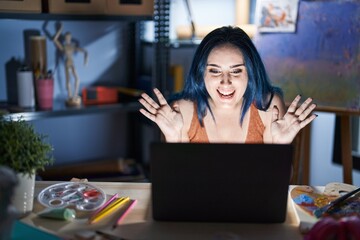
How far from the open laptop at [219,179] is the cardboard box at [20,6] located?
4.32ft

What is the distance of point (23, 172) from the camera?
114 centimetres

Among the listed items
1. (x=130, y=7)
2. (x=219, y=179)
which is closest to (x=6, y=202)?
(x=219, y=179)

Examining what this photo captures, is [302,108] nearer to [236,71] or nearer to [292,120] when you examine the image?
[292,120]

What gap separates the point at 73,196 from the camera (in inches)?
51.0

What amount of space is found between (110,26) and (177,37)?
396 millimetres

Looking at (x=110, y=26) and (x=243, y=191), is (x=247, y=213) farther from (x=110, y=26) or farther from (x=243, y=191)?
(x=110, y=26)

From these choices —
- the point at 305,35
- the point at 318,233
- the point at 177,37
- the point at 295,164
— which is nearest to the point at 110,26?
the point at 177,37

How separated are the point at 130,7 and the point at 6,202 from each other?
62.1 inches

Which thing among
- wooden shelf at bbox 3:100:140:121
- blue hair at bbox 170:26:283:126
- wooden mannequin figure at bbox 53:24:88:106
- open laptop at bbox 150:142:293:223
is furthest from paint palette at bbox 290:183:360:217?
wooden mannequin figure at bbox 53:24:88:106

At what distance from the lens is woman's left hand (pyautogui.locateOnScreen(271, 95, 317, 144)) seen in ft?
4.66

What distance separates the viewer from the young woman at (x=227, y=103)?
4.83ft

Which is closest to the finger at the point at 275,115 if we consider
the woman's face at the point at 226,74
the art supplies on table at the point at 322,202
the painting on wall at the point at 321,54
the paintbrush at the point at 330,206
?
the woman's face at the point at 226,74

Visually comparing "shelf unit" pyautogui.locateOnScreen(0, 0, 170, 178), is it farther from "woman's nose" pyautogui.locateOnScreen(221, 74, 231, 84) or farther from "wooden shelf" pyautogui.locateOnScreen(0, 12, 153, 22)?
"woman's nose" pyautogui.locateOnScreen(221, 74, 231, 84)

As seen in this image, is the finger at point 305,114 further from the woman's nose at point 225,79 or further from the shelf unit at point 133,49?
the shelf unit at point 133,49
